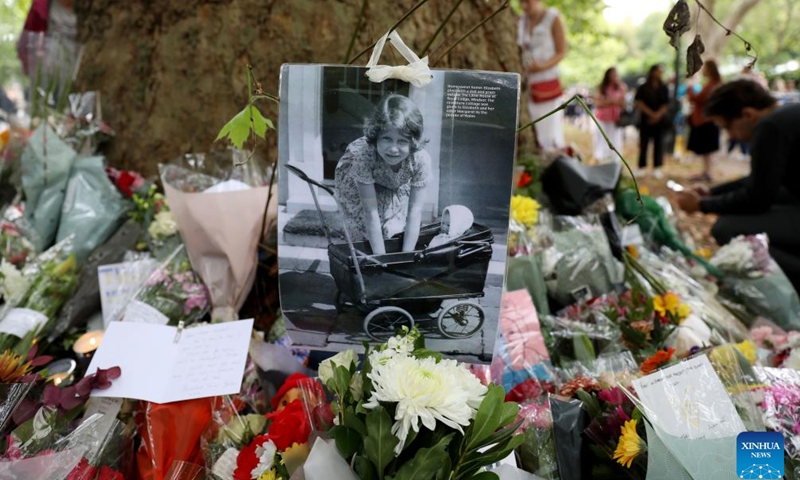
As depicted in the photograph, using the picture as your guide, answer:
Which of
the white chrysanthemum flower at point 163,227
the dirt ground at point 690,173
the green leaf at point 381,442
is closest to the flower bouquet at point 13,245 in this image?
the white chrysanthemum flower at point 163,227

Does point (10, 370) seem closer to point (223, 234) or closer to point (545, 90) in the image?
point (223, 234)

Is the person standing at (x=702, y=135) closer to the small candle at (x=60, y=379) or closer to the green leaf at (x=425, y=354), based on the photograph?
the green leaf at (x=425, y=354)

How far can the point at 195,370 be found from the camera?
1.45 meters

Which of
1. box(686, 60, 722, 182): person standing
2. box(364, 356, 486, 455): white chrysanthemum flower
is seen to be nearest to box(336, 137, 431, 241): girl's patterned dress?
box(364, 356, 486, 455): white chrysanthemum flower

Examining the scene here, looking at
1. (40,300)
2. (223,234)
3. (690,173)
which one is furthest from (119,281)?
(690,173)

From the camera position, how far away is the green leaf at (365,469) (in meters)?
0.96

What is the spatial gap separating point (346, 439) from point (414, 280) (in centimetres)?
44

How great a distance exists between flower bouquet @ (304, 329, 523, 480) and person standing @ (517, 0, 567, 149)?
138 inches

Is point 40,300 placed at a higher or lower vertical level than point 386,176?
lower

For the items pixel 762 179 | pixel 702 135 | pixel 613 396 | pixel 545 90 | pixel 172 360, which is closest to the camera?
pixel 613 396

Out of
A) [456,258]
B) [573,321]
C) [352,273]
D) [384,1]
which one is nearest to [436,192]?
[456,258]

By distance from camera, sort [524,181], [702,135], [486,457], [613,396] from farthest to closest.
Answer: [702,135], [524,181], [613,396], [486,457]

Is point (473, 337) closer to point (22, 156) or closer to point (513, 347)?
point (513, 347)

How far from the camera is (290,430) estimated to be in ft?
3.80
